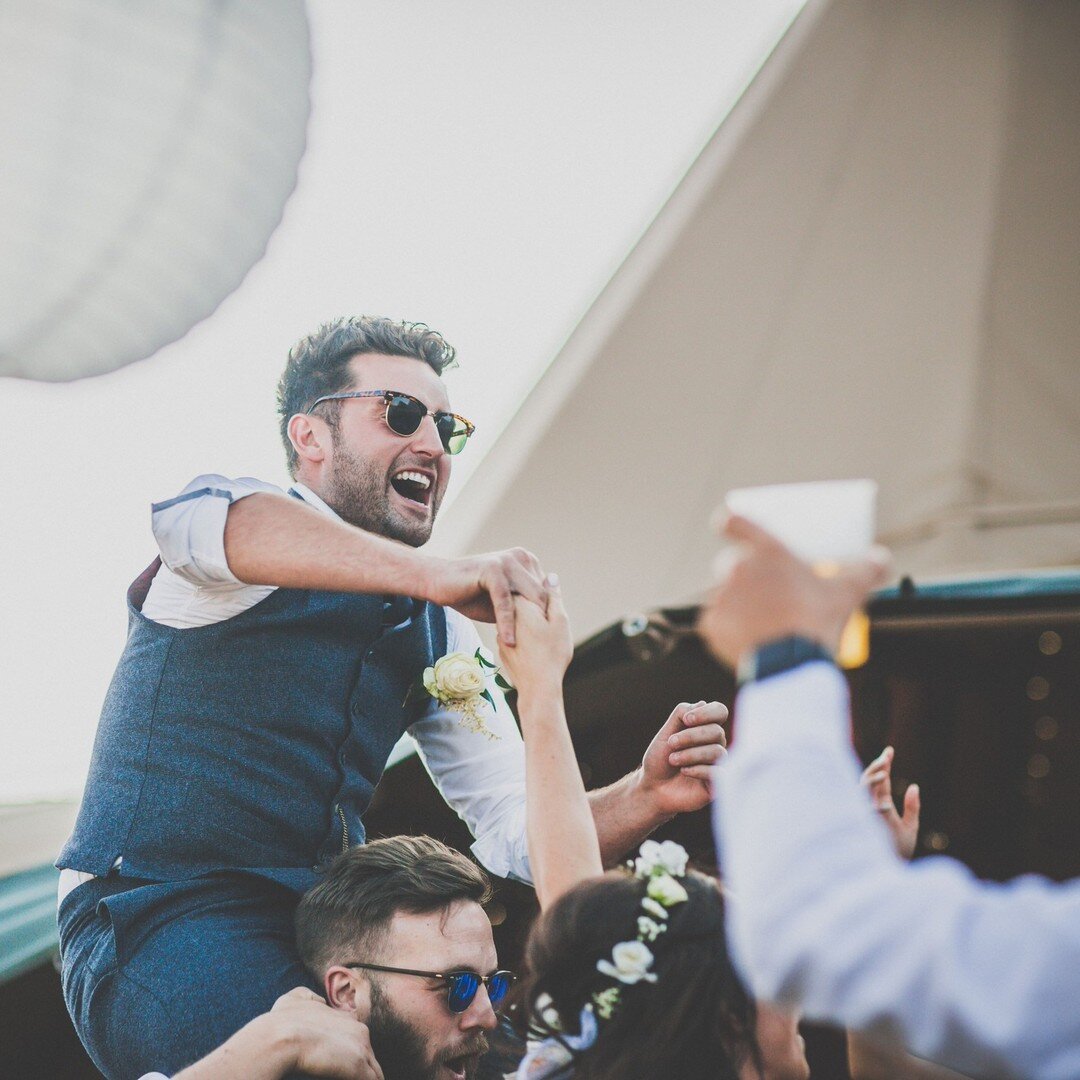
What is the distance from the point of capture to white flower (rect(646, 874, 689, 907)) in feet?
4.12

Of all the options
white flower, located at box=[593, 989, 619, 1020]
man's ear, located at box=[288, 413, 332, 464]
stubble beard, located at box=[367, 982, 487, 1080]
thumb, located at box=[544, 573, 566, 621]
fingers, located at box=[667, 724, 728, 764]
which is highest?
man's ear, located at box=[288, 413, 332, 464]

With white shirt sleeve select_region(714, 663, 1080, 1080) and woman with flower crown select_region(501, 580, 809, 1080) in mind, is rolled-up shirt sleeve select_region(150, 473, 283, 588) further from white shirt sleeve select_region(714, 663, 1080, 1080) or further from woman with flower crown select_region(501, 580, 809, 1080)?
white shirt sleeve select_region(714, 663, 1080, 1080)

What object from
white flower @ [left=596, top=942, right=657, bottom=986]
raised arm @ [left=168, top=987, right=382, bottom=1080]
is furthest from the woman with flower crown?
raised arm @ [left=168, top=987, right=382, bottom=1080]

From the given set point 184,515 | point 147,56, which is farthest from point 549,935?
point 147,56

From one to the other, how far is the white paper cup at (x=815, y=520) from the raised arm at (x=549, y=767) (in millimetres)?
485

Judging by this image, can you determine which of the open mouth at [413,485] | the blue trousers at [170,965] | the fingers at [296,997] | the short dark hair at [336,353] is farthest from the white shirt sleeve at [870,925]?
the short dark hair at [336,353]

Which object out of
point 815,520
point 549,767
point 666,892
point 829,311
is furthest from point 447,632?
point 829,311

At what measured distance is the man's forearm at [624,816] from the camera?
68.0 inches

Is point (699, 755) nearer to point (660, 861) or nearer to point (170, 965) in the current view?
point (660, 861)

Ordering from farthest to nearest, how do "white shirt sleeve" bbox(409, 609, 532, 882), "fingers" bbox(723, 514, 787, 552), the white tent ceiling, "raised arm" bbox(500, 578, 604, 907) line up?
the white tent ceiling < "white shirt sleeve" bbox(409, 609, 532, 882) < "raised arm" bbox(500, 578, 604, 907) < "fingers" bbox(723, 514, 787, 552)

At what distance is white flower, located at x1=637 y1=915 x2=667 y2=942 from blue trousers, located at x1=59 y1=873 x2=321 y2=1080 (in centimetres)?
68

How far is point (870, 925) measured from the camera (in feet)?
2.28

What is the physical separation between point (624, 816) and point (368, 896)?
1.35 feet

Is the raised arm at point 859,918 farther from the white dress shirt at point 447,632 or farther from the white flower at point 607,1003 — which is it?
the white dress shirt at point 447,632
